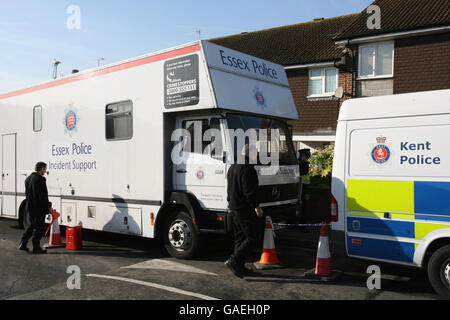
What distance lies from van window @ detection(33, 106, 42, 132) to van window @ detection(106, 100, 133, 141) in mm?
2388

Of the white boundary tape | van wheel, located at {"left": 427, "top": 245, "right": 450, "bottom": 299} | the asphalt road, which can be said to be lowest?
the asphalt road

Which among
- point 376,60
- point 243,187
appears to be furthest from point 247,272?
point 376,60

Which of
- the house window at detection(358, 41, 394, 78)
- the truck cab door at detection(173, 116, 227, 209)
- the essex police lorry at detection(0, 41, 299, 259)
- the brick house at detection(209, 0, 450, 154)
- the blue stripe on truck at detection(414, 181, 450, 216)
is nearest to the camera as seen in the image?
the blue stripe on truck at detection(414, 181, 450, 216)

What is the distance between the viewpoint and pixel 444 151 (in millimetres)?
4953

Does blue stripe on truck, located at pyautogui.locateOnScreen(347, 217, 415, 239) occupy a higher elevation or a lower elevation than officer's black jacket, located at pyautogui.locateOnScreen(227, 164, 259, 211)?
lower

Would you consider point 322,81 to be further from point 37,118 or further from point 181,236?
point 181,236

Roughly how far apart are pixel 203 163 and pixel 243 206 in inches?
45.5

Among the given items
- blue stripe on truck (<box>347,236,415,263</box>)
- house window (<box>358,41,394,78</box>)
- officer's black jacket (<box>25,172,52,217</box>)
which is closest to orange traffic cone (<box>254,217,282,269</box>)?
blue stripe on truck (<box>347,236,415,263</box>)

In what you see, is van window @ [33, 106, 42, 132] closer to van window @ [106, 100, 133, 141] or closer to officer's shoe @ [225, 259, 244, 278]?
van window @ [106, 100, 133, 141]

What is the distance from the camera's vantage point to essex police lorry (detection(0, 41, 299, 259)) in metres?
6.65

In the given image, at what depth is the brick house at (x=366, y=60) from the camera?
1475 cm
